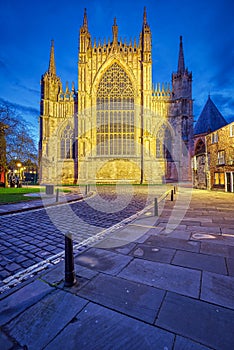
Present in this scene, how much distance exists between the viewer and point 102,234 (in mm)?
4680

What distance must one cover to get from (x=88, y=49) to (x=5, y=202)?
28766 mm

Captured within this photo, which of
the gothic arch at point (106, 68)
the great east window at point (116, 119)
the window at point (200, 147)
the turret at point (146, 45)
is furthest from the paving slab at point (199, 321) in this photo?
the turret at point (146, 45)

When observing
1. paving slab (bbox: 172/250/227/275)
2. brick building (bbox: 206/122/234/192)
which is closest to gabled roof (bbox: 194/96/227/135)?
brick building (bbox: 206/122/234/192)

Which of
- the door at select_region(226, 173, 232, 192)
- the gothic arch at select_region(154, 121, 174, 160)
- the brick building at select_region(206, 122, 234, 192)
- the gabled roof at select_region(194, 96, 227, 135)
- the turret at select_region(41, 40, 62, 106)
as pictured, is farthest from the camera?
the turret at select_region(41, 40, 62, 106)

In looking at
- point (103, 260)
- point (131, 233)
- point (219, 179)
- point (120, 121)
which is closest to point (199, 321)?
point (103, 260)

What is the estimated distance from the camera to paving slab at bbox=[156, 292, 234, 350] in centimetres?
155

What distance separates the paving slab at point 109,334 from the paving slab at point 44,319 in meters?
0.10

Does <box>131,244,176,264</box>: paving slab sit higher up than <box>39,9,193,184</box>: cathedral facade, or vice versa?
<box>39,9,193,184</box>: cathedral facade

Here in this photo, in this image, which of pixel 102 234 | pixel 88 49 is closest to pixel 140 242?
pixel 102 234

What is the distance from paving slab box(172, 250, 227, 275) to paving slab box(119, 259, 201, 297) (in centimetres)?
20

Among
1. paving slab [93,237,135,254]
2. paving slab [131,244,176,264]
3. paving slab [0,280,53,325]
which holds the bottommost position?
paving slab [131,244,176,264]

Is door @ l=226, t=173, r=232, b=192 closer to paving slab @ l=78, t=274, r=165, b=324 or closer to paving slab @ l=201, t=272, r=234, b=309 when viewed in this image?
paving slab @ l=201, t=272, r=234, b=309

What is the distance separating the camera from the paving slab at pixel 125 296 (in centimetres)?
191

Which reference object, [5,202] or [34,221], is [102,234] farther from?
[5,202]
